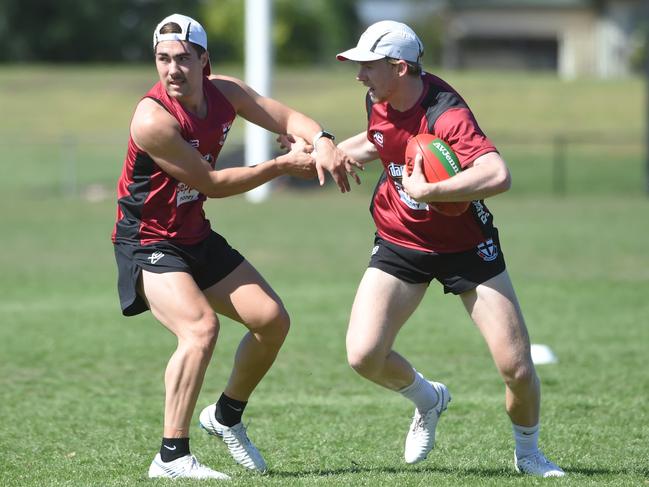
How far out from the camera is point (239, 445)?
5910 millimetres

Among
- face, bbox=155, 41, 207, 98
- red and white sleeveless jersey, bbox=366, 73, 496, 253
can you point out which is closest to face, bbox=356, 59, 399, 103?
red and white sleeveless jersey, bbox=366, 73, 496, 253

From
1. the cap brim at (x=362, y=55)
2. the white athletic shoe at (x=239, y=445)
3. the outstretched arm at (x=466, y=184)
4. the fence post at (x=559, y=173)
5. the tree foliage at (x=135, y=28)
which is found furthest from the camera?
the tree foliage at (x=135, y=28)

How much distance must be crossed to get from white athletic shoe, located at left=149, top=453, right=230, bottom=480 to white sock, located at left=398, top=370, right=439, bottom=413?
1.15 m

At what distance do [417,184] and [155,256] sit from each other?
1434mm

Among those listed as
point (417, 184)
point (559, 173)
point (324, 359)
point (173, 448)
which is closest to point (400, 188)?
point (417, 184)

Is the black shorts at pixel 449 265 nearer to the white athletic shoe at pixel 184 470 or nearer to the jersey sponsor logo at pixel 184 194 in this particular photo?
the jersey sponsor logo at pixel 184 194

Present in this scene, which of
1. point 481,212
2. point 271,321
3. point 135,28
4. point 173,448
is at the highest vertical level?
point 481,212

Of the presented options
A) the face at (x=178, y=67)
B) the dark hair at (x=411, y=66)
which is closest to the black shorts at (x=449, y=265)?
the dark hair at (x=411, y=66)

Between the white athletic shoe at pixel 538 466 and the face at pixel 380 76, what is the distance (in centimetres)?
203

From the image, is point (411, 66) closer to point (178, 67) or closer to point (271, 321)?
point (178, 67)

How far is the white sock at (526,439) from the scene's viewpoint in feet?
18.7

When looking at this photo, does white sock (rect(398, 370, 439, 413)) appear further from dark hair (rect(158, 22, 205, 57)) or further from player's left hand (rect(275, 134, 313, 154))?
dark hair (rect(158, 22, 205, 57))

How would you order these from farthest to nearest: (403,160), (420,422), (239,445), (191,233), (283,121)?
(283,121) → (420,422) → (239,445) → (191,233) → (403,160)

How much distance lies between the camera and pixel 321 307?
11.9 meters
